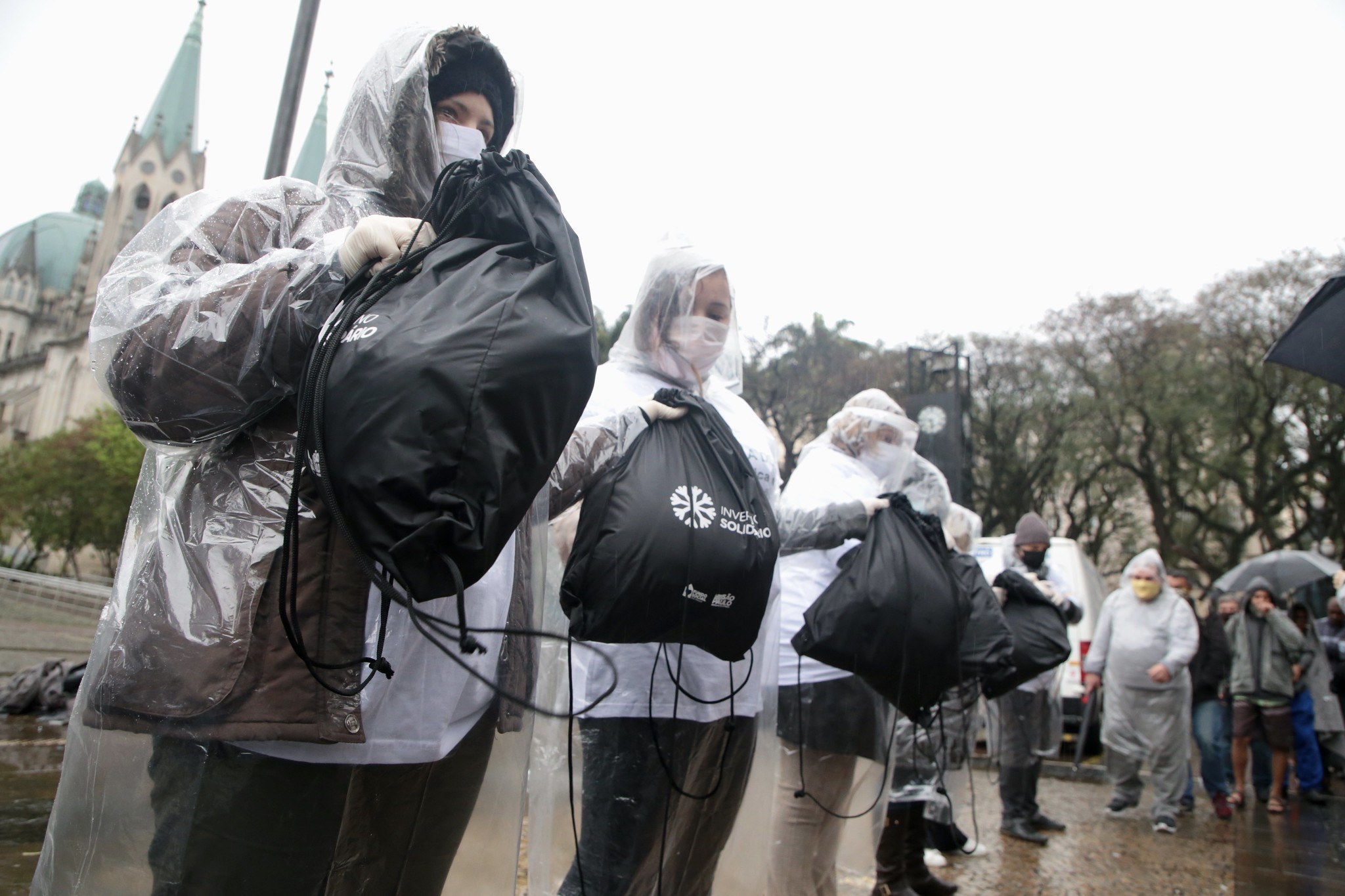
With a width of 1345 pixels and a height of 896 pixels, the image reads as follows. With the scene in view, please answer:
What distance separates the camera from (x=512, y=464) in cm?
116

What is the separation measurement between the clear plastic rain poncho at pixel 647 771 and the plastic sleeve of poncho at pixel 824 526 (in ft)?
2.04

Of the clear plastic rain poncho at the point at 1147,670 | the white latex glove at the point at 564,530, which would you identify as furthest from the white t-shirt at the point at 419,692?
the clear plastic rain poncho at the point at 1147,670

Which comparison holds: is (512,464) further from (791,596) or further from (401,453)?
(791,596)

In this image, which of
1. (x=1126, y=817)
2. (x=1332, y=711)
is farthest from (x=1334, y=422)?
(x=1126, y=817)

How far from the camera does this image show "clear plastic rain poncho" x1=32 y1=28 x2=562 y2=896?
1.27 meters

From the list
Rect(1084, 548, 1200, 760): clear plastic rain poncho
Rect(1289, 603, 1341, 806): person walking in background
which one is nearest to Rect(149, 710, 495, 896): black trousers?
Rect(1084, 548, 1200, 760): clear plastic rain poncho

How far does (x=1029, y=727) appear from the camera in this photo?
6.05m

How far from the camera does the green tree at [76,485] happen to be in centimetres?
3956

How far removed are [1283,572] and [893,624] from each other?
1022 centimetres

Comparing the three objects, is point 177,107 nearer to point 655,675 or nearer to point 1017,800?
point 1017,800

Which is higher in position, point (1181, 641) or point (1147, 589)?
point (1147, 589)

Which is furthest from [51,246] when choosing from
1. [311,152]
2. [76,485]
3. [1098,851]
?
[1098,851]

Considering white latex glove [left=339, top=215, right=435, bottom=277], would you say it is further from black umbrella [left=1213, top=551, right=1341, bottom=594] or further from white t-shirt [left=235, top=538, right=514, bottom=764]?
black umbrella [left=1213, top=551, right=1341, bottom=594]

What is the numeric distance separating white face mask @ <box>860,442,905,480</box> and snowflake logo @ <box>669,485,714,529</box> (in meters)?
1.98
